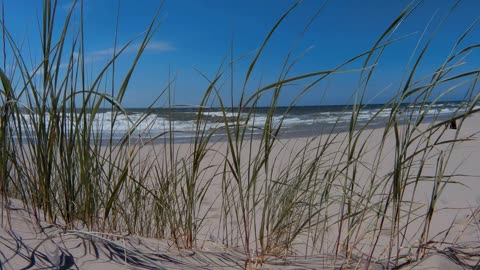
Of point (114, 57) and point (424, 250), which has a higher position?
point (114, 57)

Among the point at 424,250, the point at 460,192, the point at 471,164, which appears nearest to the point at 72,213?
the point at 424,250

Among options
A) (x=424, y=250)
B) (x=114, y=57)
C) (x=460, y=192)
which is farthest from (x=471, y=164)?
(x=114, y=57)

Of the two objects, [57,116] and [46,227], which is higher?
[57,116]

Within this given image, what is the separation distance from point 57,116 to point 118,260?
1.58 feet

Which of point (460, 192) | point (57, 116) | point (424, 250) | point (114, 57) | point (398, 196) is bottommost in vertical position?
point (460, 192)

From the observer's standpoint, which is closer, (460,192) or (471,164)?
(460,192)

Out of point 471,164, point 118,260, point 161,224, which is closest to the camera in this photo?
point 118,260

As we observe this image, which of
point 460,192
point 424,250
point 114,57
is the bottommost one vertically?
point 460,192

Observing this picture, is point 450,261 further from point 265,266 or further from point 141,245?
point 141,245

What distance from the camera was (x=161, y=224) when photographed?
1616mm

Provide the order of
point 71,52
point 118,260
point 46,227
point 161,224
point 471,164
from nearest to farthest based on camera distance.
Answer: point 118,260 → point 46,227 → point 71,52 → point 161,224 → point 471,164

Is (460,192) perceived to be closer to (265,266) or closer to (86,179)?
(265,266)

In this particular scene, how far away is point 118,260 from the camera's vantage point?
105cm

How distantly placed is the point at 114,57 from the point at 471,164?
14.1ft
